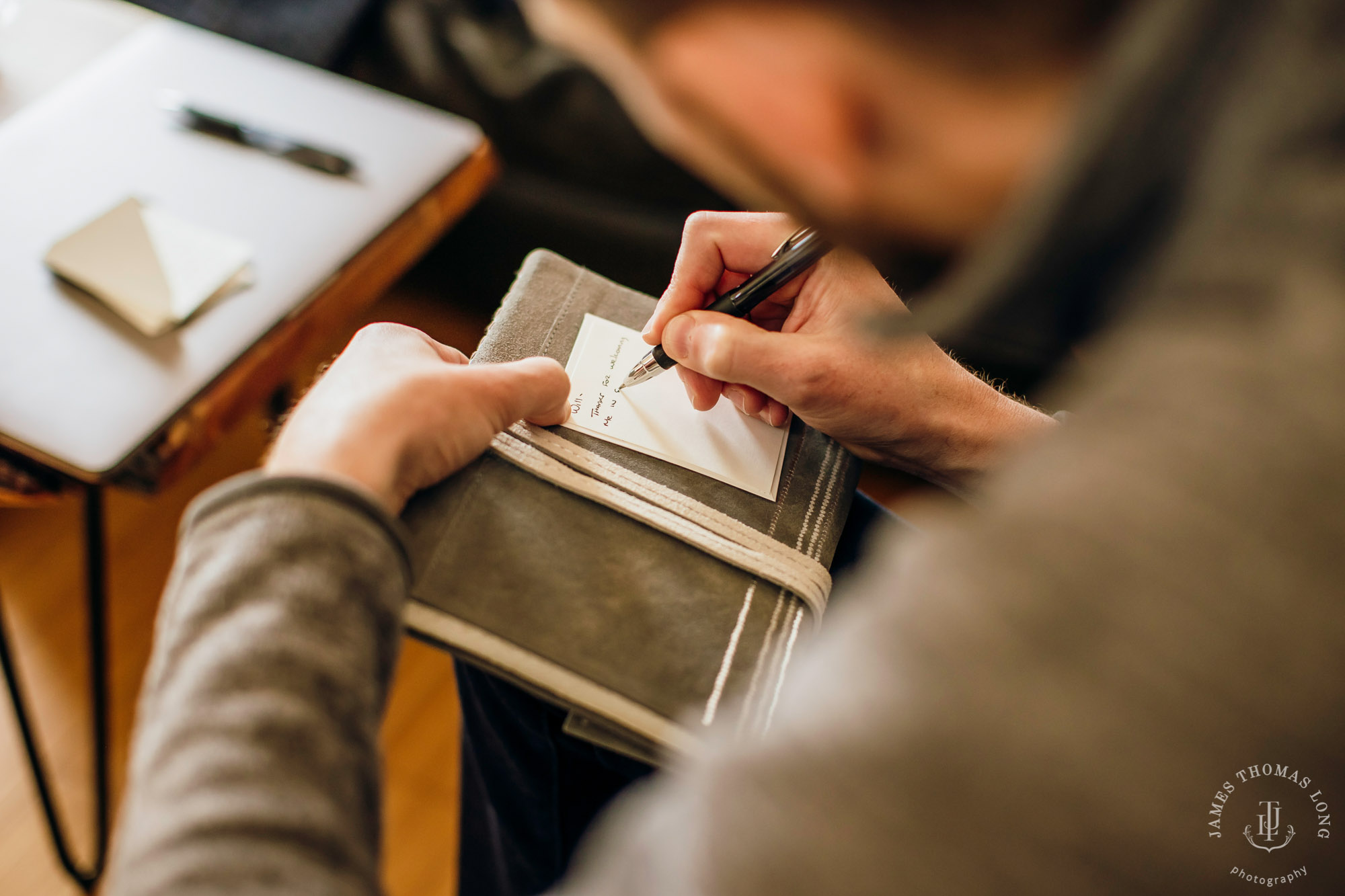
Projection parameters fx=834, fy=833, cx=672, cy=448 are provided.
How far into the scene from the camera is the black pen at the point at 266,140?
0.98m

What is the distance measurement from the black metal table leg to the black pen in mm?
449

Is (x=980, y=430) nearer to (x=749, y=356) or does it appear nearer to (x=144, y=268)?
(x=749, y=356)

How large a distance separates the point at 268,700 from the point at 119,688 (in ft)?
3.75

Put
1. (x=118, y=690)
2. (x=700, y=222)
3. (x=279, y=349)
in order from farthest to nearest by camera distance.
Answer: (x=118, y=690) < (x=279, y=349) < (x=700, y=222)

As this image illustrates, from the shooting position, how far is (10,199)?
0.90 meters

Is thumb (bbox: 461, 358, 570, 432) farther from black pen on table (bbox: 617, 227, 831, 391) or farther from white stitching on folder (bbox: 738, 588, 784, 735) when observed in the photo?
white stitching on folder (bbox: 738, 588, 784, 735)

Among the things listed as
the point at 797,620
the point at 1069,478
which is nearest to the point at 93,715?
the point at 797,620

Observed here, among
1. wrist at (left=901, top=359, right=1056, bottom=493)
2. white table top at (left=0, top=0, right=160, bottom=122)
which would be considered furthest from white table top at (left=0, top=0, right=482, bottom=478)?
wrist at (left=901, top=359, right=1056, bottom=493)

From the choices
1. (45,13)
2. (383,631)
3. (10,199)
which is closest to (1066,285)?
(383,631)

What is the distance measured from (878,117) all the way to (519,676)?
0.37 m

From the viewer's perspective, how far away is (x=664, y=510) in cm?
59

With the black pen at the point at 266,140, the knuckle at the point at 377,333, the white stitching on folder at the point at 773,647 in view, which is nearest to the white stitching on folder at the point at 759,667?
the white stitching on folder at the point at 773,647

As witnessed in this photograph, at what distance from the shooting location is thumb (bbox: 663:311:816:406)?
66cm

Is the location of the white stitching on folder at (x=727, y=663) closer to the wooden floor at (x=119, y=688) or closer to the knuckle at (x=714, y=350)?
the knuckle at (x=714, y=350)
